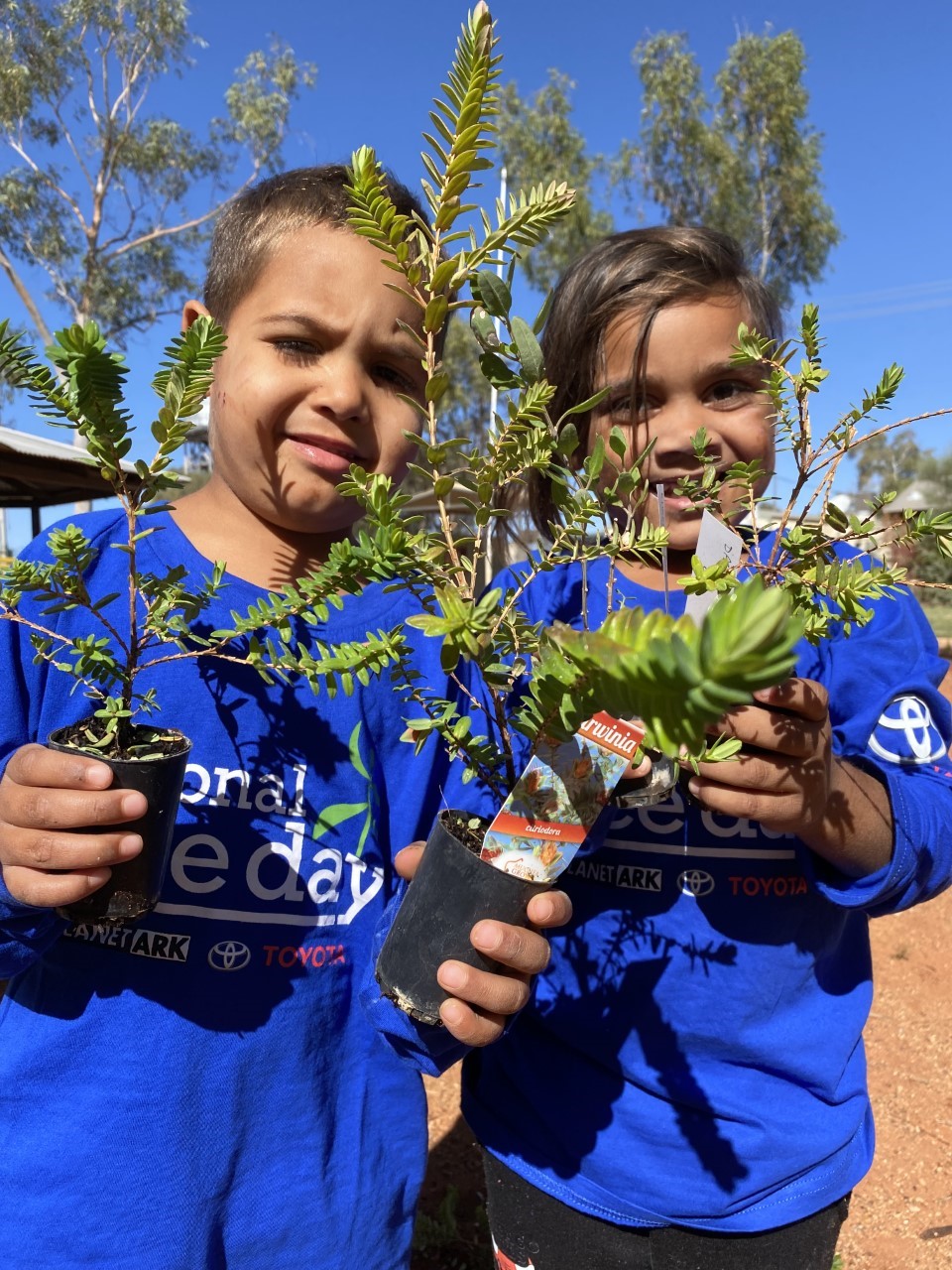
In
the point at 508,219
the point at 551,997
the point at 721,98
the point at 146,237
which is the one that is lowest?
the point at 551,997

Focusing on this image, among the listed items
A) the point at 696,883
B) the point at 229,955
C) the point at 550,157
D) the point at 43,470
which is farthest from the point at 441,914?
the point at 550,157

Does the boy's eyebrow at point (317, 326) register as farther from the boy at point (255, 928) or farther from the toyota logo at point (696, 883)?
the toyota logo at point (696, 883)

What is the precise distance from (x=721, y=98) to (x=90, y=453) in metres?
21.6

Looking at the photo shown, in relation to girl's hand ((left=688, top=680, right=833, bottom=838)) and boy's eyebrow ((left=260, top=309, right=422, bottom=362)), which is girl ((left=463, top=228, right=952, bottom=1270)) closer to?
girl's hand ((left=688, top=680, right=833, bottom=838))

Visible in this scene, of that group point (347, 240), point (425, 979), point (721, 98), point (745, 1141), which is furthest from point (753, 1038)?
point (721, 98)

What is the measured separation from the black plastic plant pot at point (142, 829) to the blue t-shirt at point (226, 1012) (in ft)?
0.54

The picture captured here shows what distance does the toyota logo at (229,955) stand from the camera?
50.6 inches

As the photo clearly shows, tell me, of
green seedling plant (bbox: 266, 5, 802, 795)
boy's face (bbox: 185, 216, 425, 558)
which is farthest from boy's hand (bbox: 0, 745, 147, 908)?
boy's face (bbox: 185, 216, 425, 558)

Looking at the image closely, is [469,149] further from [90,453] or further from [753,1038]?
[753,1038]

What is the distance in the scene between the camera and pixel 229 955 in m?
1.29

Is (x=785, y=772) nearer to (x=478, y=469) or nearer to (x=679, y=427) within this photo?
Result: (x=478, y=469)

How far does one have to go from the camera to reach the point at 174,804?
1042mm

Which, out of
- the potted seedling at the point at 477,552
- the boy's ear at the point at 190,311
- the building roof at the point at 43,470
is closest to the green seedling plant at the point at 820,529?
the potted seedling at the point at 477,552

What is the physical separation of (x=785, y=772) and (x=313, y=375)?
3.06ft
